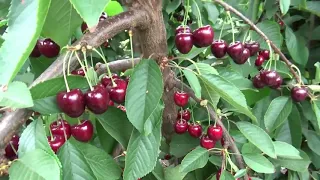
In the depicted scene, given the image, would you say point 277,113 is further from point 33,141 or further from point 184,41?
point 33,141

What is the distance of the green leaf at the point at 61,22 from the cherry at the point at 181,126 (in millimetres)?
346

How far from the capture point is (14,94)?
0.46m

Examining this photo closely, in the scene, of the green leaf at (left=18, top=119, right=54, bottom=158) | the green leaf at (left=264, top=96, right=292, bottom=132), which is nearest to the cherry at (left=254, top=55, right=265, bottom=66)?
the green leaf at (left=264, top=96, right=292, bottom=132)

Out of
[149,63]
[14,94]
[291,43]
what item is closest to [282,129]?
[291,43]

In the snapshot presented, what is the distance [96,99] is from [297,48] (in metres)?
1.03

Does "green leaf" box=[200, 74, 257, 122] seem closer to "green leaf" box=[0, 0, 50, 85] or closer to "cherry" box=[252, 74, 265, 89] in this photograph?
"cherry" box=[252, 74, 265, 89]

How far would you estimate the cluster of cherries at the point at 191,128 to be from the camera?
0.86 meters

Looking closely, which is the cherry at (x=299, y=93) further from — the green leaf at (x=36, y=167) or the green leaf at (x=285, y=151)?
the green leaf at (x=36, y=167)

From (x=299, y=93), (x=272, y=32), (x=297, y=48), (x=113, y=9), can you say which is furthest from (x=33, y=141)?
(x=297, y=48)

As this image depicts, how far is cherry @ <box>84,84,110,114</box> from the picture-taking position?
1.91ft

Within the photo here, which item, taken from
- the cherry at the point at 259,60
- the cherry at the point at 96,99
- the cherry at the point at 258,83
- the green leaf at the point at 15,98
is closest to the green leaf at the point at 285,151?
the cherry at the point at 258,83

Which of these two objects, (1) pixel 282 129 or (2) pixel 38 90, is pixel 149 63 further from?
(1) pixel 282 129

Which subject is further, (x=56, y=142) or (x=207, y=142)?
(x=207, y=142)

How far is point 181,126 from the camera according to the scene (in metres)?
0.92
